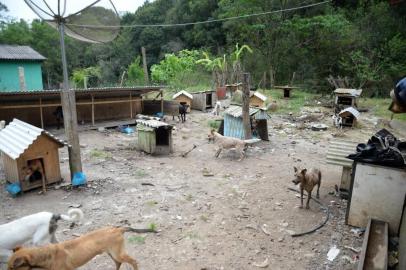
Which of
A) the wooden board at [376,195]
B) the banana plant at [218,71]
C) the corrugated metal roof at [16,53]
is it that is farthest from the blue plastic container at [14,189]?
the corrugated metal roof at [16,53]

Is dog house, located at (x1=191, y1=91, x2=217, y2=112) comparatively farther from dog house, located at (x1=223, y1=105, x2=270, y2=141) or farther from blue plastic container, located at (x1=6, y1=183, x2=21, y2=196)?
blue plastic container, located at (x1=6, y1=183, x2=21, y2=196)

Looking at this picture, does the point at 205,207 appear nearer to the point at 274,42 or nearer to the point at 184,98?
the point at 184,98

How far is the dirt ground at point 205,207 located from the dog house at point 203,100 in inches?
348

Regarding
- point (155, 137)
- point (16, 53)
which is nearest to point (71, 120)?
point (155, 137)

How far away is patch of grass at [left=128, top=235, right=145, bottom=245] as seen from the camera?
547 centimetres

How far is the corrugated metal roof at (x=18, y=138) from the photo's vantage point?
6.95 metres

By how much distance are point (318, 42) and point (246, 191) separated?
77.3 feet

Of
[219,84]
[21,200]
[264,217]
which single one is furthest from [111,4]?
[219,84]

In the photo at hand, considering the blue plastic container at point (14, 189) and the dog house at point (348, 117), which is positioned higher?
the dog house at point (348, 117)

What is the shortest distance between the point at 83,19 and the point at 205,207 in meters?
5.19

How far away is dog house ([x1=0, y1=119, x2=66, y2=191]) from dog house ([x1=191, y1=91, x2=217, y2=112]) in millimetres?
13245

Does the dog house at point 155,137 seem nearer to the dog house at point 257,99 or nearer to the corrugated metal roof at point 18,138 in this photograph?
the corrugated metal roof at point 18,138

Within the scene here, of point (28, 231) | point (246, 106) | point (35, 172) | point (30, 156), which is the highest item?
point (246, 106)

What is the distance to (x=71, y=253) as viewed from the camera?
3.90 metres
